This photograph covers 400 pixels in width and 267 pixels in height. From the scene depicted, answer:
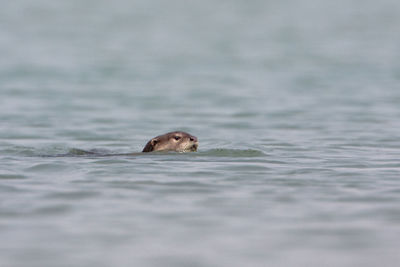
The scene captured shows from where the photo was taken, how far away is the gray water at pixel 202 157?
7.38 meters

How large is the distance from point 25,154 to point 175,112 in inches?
324

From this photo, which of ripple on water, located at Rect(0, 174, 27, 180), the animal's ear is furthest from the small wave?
ripple on water, located at Rect(0, 174, 27, 180)

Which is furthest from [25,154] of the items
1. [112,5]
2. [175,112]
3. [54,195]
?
[112,5]

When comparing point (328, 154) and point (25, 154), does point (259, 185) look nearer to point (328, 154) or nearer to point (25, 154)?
point (328, 154)

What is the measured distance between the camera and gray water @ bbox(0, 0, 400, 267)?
24.2 feet

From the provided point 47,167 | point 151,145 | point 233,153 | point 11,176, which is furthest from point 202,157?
point 11,176

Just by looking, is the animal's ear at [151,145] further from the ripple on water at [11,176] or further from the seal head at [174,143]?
the ripple on water at [11,176]

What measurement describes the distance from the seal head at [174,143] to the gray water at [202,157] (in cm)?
24

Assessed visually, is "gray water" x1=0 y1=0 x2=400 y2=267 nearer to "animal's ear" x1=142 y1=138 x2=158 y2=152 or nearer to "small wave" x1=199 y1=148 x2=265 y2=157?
"small wave" x1=199 y1=148 x2=265 y2=157

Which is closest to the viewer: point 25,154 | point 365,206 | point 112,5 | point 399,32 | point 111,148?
point 365,206

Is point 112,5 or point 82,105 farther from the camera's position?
point 112,5

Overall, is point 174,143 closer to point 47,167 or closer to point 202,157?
point 202,157

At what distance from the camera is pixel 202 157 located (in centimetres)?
1244

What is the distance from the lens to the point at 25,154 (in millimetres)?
13023
